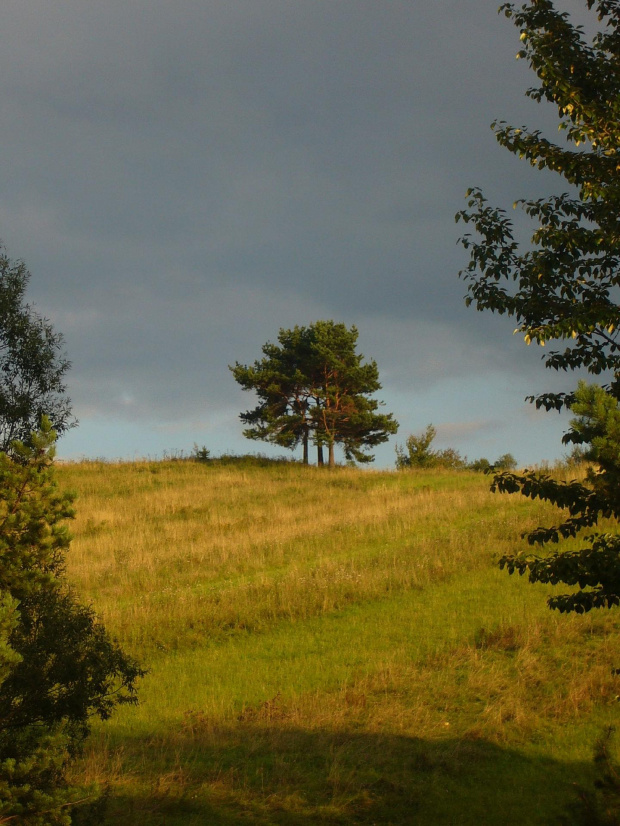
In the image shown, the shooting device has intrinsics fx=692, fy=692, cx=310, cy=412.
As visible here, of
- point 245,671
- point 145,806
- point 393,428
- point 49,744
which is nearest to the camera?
point 49,744

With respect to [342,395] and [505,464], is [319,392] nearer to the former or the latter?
[342,395]

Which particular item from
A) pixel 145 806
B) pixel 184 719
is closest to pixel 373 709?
pixel 184 719

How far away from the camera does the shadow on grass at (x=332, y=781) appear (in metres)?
7.43

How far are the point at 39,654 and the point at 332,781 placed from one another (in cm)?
420

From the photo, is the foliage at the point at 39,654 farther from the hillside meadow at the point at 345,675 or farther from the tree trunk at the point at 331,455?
the tree trunk at the point at 331,455

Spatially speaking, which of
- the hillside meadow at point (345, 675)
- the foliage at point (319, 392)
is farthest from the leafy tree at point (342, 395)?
the hillside meadow at point (345, 675)

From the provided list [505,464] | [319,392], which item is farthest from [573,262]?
[319,392]

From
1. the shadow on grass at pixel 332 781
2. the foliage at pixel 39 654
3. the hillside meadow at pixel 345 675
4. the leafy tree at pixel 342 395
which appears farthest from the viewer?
the leafy tree at pixel 342 395

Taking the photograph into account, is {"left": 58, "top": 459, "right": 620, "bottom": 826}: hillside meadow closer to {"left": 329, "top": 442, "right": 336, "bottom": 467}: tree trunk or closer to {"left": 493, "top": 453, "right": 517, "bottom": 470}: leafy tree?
{"left": 493, "top": 453, "right": 517, "bottom": 470}: leafy tree

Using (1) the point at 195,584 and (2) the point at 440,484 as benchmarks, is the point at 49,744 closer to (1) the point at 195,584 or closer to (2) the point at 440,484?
(1) the point at 195,584

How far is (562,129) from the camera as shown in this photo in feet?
25.0

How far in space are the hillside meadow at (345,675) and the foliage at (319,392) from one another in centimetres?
2118

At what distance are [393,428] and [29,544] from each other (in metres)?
42.4

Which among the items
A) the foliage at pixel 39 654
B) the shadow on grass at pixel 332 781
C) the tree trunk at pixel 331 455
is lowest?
the shadow on grass at pixel 332 781
